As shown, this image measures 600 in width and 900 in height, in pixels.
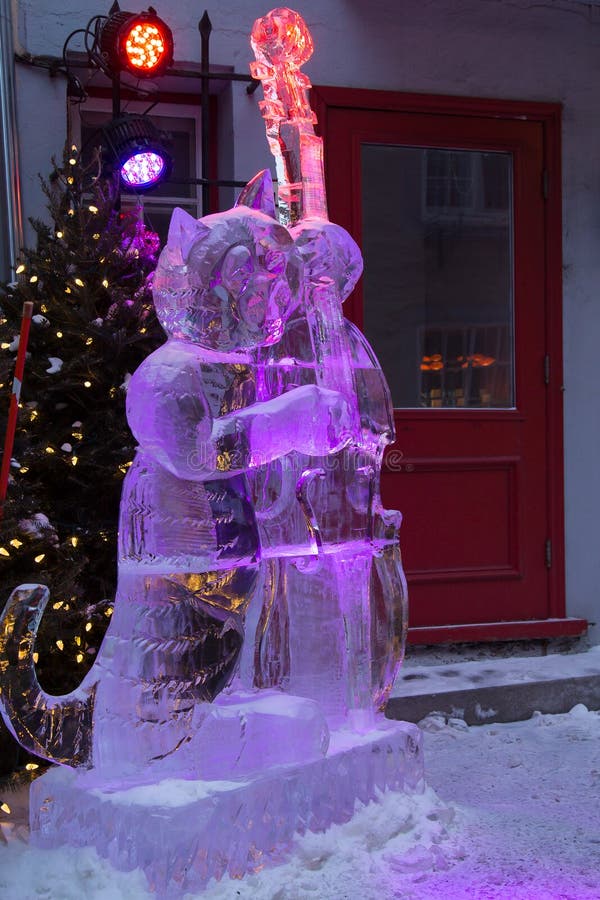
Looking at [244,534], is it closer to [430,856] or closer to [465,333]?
[430,856]

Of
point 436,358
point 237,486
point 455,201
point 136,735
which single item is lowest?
point 136,735

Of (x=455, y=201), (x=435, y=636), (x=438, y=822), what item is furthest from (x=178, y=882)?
(x=455, y=201)

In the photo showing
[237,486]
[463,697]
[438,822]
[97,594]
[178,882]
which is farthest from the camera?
[463,697]

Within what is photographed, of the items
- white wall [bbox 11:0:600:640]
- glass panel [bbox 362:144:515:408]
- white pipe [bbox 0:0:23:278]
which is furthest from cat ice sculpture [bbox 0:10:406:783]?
glass panel [bbox 362:144:515:408]

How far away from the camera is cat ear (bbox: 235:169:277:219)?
8.09ft

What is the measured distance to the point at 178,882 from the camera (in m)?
2.09

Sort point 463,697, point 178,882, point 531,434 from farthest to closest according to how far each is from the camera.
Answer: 1. point 531,434
2. point 463,697
3. point 178,882

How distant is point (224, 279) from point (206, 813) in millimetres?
1236

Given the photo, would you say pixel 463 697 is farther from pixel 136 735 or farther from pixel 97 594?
pixel 136 735

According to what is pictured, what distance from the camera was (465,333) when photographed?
5012 millimetres

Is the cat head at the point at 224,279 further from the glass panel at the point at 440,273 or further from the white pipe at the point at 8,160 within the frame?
the glass panel at the point at 440,273

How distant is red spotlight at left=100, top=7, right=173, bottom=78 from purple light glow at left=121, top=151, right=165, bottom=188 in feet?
1.14

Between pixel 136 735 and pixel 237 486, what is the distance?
62 centimetres

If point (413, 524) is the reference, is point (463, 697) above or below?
below
